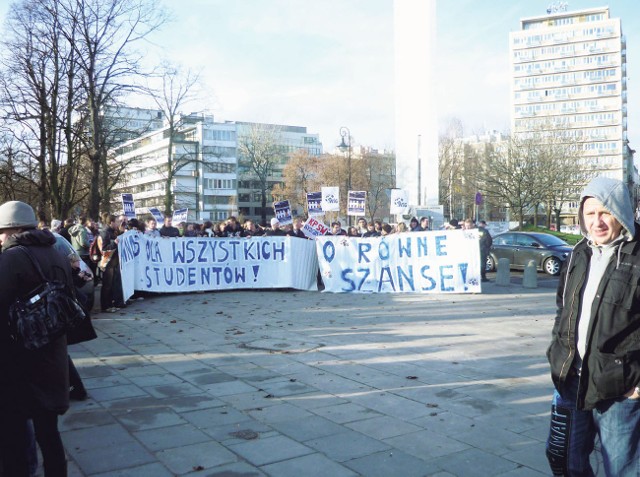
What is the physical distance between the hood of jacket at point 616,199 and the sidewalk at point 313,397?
6.77ft

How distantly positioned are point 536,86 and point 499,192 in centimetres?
7434

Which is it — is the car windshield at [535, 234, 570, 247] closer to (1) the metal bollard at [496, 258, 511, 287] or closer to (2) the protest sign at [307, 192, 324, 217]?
(1) the metal bollard at [496, 258, 511, 287]

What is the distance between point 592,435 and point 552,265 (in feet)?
58.4

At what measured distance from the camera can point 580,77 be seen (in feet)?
373

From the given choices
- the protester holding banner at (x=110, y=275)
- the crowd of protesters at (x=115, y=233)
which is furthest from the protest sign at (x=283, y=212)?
the protester holding banner at (x=110, y=275)

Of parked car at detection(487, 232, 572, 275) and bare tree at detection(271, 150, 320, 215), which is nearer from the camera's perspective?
parked car at detection(487, 232, 572, 275)

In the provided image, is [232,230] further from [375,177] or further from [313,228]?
[375,177]

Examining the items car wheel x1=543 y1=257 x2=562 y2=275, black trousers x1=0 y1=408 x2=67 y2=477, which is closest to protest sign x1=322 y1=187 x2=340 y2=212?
car wheel x1=543 y1=257 x2=562 y2=275

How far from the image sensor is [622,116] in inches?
4392

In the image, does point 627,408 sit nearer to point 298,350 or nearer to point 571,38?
point 298,350

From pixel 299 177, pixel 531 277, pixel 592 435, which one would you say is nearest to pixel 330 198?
pixel 531 277

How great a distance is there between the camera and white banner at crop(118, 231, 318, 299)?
49.0 ft

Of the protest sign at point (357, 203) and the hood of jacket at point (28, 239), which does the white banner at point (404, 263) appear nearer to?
the protest sign at point (357, 203)

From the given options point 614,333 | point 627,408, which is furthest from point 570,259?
point 627,408
